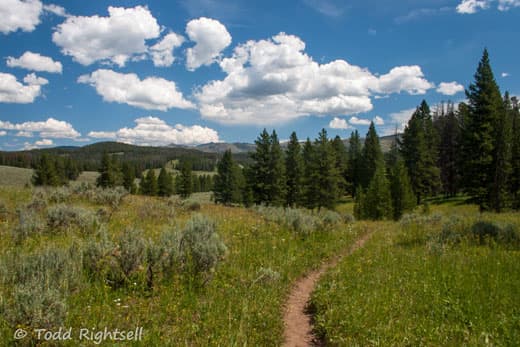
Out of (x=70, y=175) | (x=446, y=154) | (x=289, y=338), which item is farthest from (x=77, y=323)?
(x=70, y=175)

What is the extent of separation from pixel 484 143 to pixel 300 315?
2964 cm

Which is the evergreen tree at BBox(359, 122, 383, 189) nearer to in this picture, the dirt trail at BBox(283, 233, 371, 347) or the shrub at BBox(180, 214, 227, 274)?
the dirt trail at BBox(283, 233, 371, 347)

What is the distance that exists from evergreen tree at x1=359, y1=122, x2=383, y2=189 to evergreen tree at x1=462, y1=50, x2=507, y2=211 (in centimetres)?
2668

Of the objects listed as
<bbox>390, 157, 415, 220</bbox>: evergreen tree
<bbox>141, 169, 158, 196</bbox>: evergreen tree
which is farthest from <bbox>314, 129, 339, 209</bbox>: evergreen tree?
<bbox>141, 169, 158, 196</bbox>: evergreen tree

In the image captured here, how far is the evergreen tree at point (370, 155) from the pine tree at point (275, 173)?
20.5 m

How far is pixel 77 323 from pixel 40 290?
28.0 inches

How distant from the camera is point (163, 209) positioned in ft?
42.0

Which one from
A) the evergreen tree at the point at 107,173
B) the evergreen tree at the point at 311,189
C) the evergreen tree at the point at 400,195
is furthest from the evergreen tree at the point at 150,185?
the evergreen tree at the point at 400,195

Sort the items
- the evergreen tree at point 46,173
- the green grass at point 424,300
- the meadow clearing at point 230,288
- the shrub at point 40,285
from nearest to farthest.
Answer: the shrub at point 40,285 < the meadow clearing at point 230,288 < the green grass at point 424,300 < the evergreen tree at point 46,173

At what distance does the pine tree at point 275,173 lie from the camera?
44.9 meters

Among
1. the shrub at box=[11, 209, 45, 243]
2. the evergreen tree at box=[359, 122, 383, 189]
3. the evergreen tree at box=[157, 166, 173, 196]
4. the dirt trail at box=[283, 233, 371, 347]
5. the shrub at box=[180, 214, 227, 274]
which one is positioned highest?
the evergreen tree at box=[359, 122, 383, 189]

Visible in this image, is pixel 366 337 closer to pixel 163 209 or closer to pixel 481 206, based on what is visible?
pixel 163 209

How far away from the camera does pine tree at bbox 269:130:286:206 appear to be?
1767 inches

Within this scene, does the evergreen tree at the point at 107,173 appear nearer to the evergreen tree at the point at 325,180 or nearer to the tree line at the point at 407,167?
the tree line at the point at 407,167
